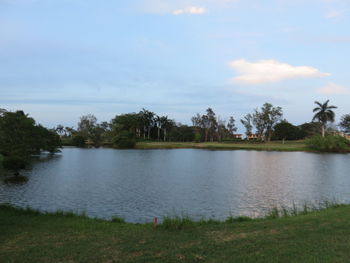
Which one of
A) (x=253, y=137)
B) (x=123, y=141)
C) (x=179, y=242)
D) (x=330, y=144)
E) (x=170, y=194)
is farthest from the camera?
(x=253, y=137)

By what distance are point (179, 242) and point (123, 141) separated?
108m

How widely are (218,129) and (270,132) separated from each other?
1178 inches

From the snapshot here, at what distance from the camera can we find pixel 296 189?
27594 mm

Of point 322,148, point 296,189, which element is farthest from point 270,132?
point 296,189

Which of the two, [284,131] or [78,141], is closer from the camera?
[284,131]

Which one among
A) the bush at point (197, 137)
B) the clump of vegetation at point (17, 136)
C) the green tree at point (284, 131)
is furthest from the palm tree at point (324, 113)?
the clump of vegetation at point (17, 136)

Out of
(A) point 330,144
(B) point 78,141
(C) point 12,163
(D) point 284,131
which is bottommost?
(C) point 12,163

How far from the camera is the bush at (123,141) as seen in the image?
378 feet

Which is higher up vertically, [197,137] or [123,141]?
[197,137]

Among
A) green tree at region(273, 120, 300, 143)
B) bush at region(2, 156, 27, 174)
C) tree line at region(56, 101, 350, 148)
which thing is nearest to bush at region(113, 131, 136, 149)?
tree line at region(56, 101, 350, 148)

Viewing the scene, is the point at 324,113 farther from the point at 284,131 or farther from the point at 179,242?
the point at 179,242

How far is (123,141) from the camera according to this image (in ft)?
378

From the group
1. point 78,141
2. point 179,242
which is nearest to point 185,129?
point 78,141

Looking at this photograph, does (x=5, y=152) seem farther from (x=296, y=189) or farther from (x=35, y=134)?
(x=296, y=189)
